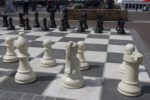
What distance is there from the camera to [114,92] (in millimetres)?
2857

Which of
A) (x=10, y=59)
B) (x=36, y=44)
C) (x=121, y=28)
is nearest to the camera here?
(x=10, y=59)

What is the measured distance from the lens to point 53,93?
2.81 m

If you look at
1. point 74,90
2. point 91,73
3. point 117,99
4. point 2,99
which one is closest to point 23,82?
point 2,99

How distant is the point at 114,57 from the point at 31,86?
189 centimetres

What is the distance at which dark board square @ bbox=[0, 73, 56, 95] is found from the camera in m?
2.89

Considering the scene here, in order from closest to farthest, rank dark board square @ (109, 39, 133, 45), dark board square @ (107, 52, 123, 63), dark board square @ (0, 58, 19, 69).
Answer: dark board square @ (0, 58, 19, 69)
dark board square @ (107, 52, 123, 63)
dark board square @ (109, 39, 133, 45)

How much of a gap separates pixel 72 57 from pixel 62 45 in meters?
2.31

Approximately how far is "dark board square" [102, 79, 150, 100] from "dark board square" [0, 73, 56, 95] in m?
0.78

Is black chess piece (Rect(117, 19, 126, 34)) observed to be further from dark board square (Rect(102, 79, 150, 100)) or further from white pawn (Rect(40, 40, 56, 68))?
dark board square (Rect(102, 79, 150, 100))

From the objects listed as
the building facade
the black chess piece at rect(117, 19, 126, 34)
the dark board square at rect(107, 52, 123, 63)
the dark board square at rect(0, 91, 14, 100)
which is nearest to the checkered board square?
the dark board square at rect(107, 52, 123, 63)

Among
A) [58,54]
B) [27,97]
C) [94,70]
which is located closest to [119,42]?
[58,54]

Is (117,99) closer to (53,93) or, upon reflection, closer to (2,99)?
(53,93)

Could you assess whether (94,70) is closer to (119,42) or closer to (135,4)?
(119,42)

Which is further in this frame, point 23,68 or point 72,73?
point 23,68
